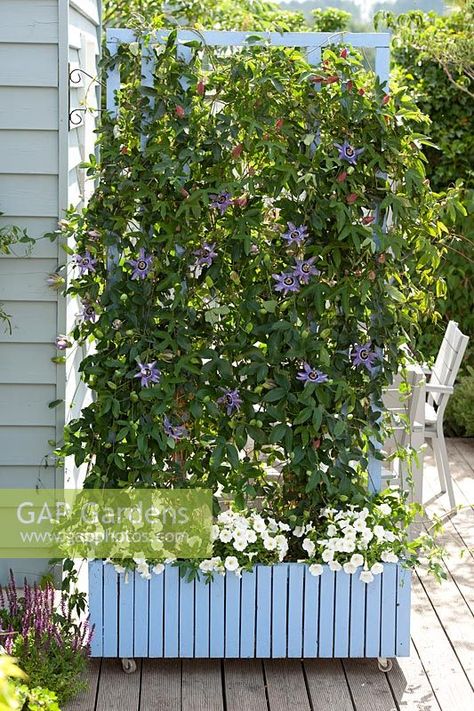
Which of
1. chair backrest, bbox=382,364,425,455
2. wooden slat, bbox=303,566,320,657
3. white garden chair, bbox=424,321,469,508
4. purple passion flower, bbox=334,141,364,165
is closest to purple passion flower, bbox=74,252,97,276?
purple passion flower, bbox=334,141,364,165

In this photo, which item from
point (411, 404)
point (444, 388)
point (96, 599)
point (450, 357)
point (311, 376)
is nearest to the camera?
point (311, 376)

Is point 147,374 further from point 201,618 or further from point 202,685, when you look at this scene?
point 202,685

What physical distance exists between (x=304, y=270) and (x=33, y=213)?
1.01 m

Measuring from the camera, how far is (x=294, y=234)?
303 centimetres

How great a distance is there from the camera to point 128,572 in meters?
3.18

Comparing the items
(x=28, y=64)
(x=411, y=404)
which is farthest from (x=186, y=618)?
(x=28, y=64)

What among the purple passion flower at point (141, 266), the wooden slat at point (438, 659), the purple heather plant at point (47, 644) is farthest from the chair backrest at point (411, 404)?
the purple heather plant at point (47, 644)

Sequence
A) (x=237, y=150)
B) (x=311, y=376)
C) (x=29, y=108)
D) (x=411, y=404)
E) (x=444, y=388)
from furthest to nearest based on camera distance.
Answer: (x=444, y=388) → (x=411, y=404) → (x=29, y=108) → (x=311, y=376) → (x=237, y=150)

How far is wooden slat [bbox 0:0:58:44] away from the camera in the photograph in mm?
3453

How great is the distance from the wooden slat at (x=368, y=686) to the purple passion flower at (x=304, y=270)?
1184 millimetres

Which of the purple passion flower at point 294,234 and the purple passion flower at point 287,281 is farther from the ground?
the purple passion flower at point 294,234

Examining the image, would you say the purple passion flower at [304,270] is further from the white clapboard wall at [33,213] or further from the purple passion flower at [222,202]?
the white clapboard wall at [33,213]

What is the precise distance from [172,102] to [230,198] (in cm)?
30

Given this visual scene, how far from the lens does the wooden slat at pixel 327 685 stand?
10.0 feet
